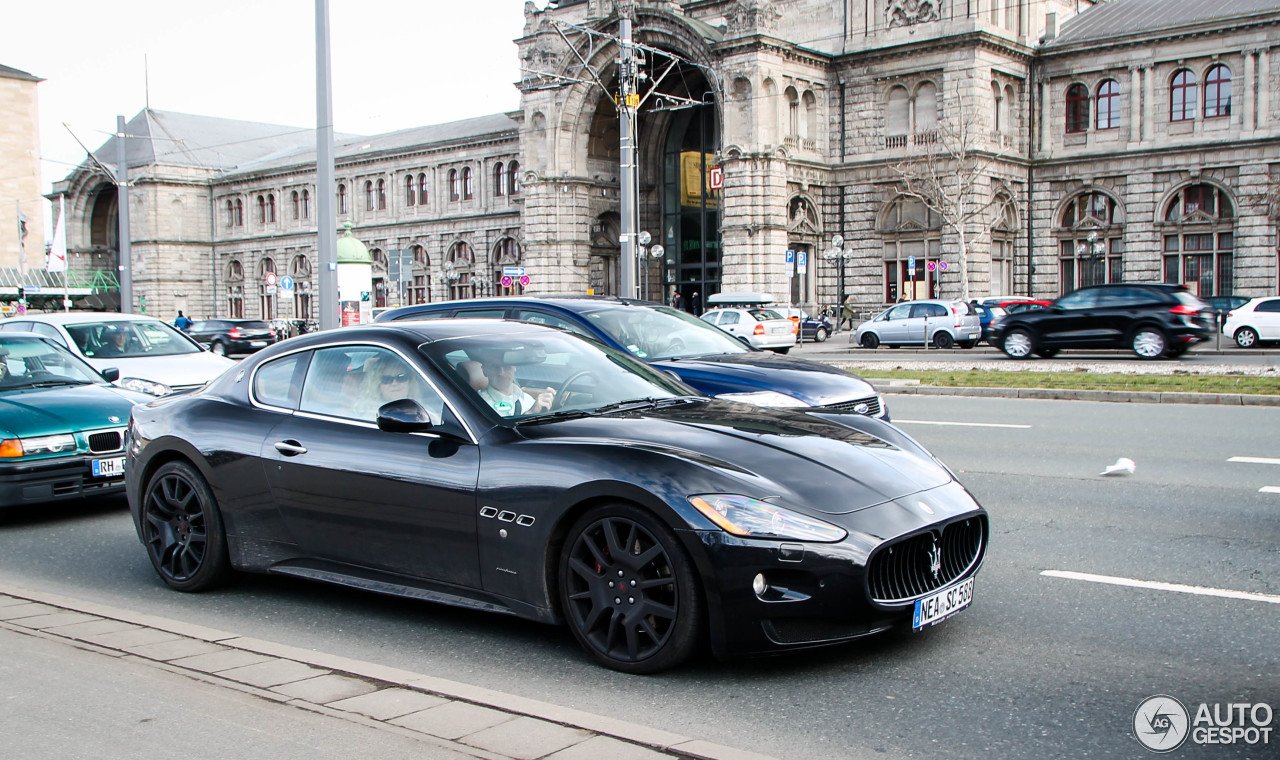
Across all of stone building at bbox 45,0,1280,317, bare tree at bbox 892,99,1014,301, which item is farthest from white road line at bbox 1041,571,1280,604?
bare tree at bbox 892,99,1014,301

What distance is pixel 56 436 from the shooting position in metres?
8.63

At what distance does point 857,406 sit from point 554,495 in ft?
16.5

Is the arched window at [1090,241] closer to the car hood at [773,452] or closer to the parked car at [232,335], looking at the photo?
the parked car at [232,335]

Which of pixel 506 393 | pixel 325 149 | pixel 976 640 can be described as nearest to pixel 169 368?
pixel 325 149

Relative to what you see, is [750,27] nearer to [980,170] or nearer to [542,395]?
[980,170]

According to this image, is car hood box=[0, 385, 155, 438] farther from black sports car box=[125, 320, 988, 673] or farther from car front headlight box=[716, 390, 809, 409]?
car front headlight box=[716, 390, 809, 409]

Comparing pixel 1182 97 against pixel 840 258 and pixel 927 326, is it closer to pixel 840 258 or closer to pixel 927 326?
pixel 840 258

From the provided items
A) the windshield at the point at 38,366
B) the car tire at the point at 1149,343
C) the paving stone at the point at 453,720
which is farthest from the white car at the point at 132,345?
the car tire at the point at 1149,343

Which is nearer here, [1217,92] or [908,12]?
[1217,92]

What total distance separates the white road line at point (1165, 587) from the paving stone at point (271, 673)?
3.93 m

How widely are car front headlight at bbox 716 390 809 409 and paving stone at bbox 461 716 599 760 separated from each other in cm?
524

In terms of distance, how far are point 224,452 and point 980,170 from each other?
45242mm

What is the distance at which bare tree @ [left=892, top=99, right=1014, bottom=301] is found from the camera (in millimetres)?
46656

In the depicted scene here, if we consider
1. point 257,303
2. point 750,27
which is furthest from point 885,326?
point 257,303
